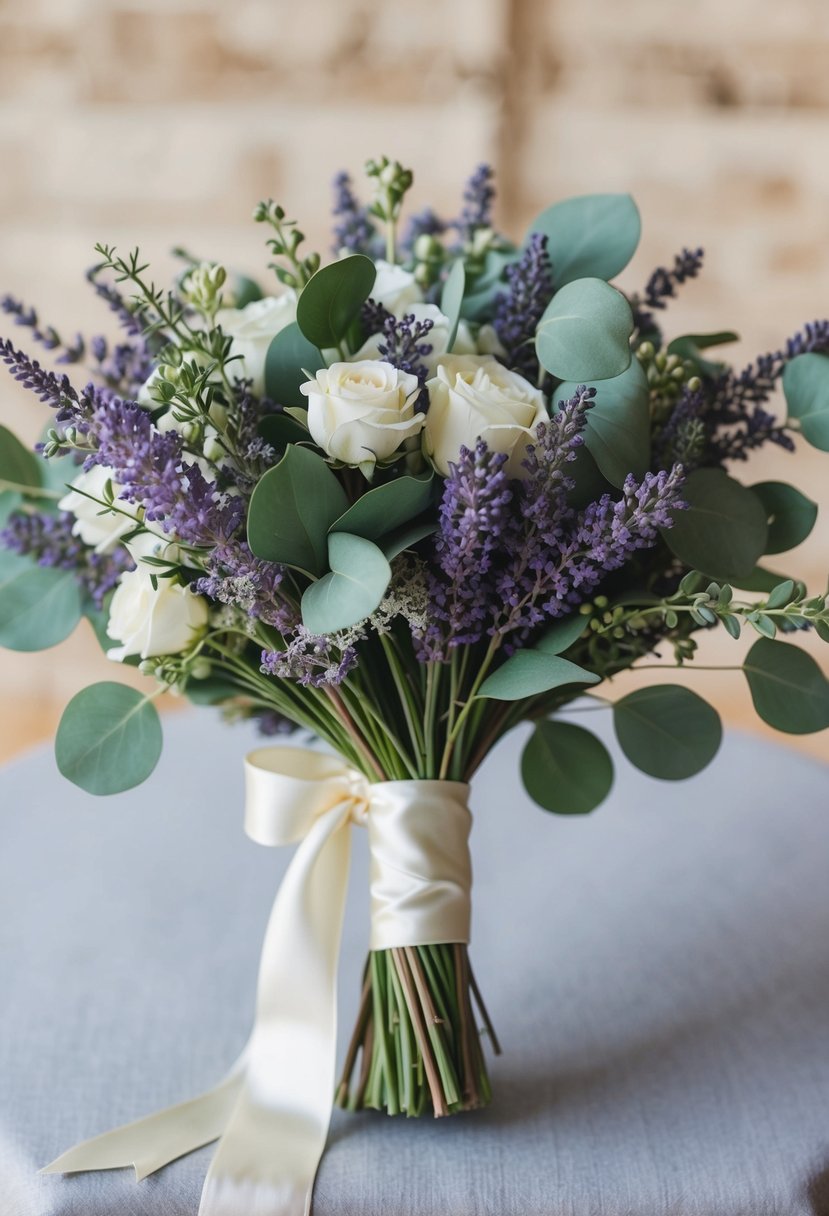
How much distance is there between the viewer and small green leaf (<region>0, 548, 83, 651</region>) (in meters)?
0.76

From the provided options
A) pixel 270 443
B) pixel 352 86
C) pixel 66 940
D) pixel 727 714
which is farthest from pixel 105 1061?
pixel 352 86

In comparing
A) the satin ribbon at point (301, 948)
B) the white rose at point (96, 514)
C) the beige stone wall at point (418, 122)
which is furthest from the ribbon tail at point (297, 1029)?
the beige stone wall at point (418, 122)

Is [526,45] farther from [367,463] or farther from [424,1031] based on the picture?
[424,1031]

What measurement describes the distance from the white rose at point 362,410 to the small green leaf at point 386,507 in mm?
23

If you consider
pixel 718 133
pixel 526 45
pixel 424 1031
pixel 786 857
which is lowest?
pixel 786 857

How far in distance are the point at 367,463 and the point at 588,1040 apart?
0.44m

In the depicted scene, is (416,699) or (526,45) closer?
(416,699)

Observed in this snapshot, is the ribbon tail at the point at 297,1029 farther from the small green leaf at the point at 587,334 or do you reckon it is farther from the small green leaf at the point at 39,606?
the small green leaf at the point at 587,334

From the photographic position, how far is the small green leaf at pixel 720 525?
68cm

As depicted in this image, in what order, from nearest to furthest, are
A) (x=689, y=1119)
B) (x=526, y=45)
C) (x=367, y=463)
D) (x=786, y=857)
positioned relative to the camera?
(x=367, y=463)
(x=689, y=1119)
(x=786, y=857)
(x=526, y=45)

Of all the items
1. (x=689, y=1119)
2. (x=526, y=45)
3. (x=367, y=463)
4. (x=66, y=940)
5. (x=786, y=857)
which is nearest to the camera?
(x=367, y=463)

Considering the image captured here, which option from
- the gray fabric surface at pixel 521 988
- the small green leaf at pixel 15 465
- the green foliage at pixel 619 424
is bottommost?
the gray fabric surface at pixel 521 988

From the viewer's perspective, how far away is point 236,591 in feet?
1.99

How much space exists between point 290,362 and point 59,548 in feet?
0.67
